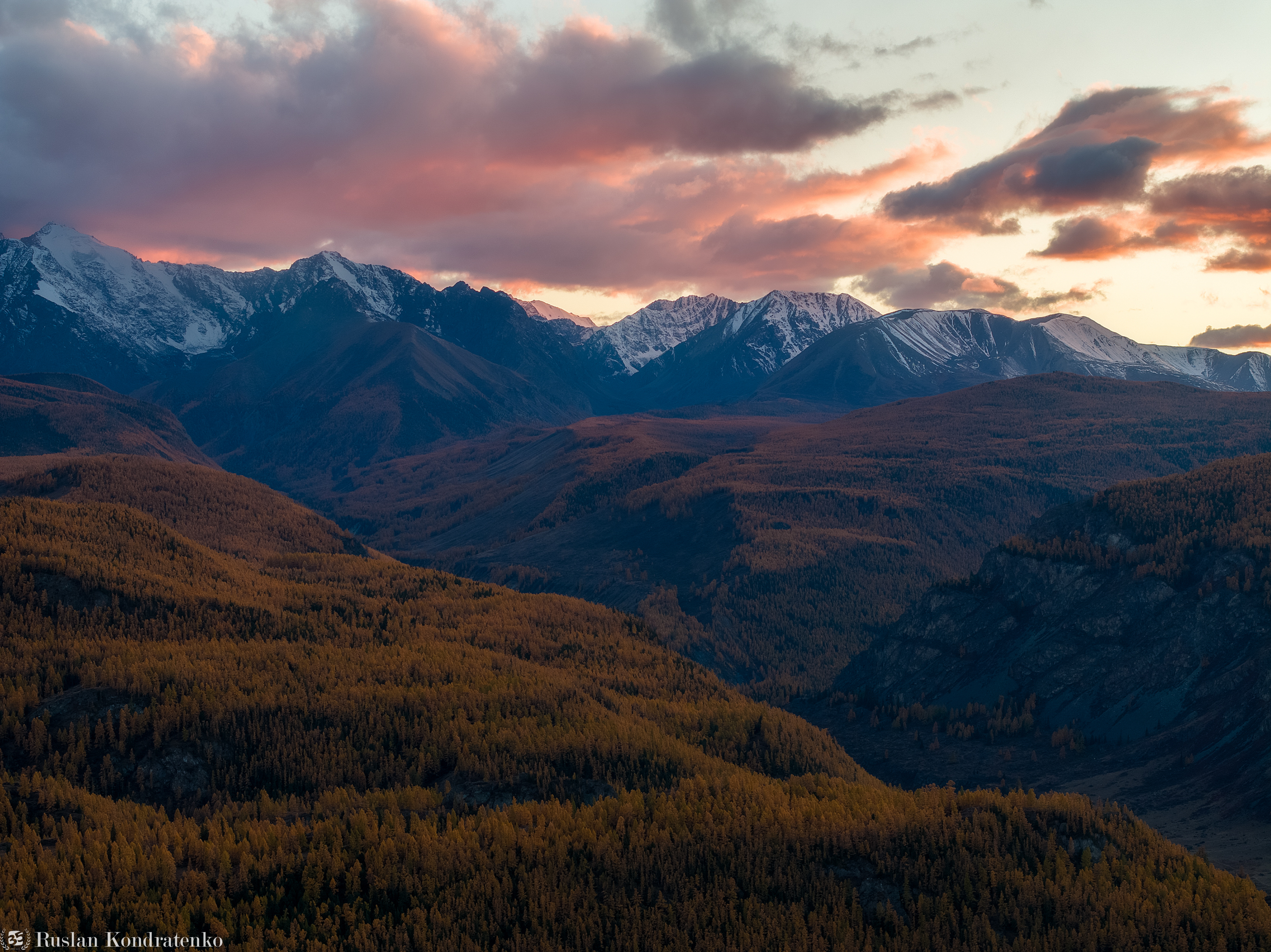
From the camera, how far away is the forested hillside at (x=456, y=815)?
183 feet

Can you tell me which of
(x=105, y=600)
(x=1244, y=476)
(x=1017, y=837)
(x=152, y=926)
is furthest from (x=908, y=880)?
(x=1244, y=476)

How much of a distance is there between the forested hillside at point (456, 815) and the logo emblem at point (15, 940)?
5.64 feet

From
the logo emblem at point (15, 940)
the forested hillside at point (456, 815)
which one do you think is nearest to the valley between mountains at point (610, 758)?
the forested hillside at point (456, 815)

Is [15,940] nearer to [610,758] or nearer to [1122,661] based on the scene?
[610,758]

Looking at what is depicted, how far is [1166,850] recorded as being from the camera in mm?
71500

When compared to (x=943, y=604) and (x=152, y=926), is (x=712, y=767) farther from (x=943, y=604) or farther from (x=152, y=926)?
(x=943, y=604)

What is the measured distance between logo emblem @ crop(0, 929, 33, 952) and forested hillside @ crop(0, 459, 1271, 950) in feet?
5.64

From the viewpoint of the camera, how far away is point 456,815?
74438 millimetres

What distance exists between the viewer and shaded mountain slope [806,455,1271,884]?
110312mm

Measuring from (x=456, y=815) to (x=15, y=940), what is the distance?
105ft

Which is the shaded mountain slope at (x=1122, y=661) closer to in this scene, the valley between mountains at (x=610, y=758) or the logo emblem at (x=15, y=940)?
the valley between mountains at (x=610, y=758)

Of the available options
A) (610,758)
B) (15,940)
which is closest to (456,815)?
(610,758)

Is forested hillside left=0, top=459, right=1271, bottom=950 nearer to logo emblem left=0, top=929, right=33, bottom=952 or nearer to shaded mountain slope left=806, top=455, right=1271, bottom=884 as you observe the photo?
logo emblem left=0, top=929, right=33, bottom=952

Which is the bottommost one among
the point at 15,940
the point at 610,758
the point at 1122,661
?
the point at 610,758
